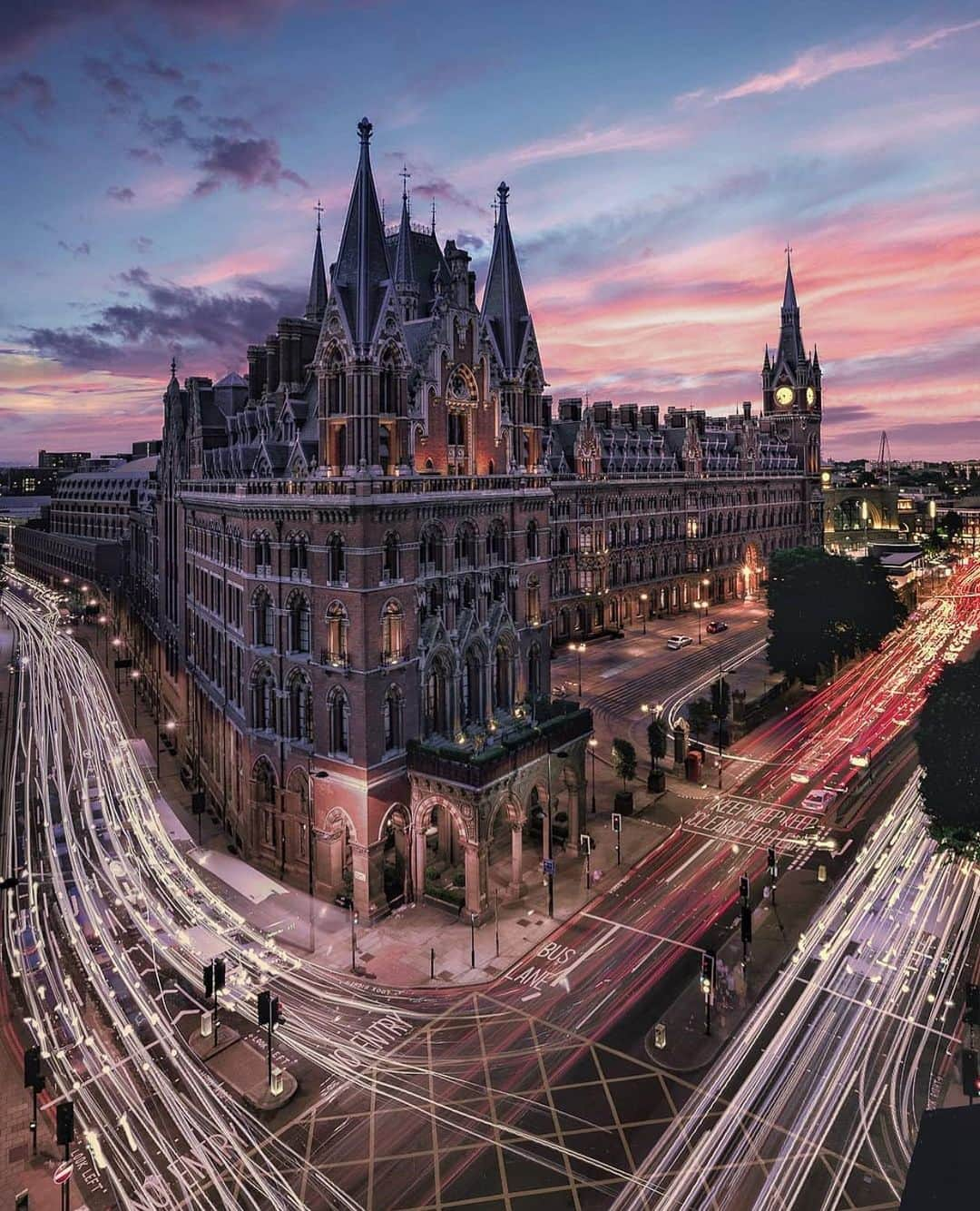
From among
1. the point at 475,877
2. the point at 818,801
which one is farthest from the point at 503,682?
the point at 818,801

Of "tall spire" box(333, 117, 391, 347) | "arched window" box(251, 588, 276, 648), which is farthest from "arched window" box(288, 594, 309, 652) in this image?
"tall spire" box(333, 117, 391, 347)

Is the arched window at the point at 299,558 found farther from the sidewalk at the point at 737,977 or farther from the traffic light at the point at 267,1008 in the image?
the sidewalk at the point at 737,977

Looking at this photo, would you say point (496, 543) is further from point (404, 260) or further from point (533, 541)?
point (404, 260)

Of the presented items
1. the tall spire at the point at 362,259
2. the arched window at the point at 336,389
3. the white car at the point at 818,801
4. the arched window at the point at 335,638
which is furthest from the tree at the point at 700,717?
the tall spire at the point at 362,259

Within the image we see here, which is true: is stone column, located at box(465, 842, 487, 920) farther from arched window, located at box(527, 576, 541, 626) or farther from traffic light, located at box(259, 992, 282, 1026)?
arched window, located at box(527, 576, 541, 626)

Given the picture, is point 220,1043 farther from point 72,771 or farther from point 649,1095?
point 72,771
